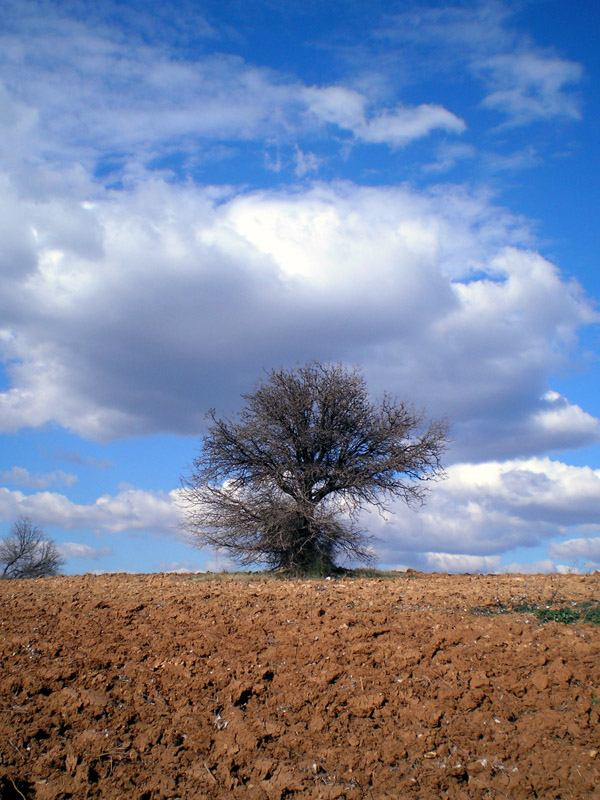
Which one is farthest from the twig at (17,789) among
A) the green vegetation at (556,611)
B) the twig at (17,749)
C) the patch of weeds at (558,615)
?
the patch of weeds at (558,615)

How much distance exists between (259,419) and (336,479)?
2.93m

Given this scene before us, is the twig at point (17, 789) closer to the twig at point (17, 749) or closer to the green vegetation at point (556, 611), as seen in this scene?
the twig at point (17, 749)

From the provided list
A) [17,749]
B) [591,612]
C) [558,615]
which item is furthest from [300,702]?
[591,612]

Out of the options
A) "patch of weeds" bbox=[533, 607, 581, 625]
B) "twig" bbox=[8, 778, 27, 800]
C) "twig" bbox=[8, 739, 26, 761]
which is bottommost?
"twig" bbox=[8, 778, 27, 800]

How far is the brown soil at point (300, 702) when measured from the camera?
714cm

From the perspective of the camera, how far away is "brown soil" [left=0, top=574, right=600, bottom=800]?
7137mm

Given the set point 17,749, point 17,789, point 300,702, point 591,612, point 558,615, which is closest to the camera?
point 17,789

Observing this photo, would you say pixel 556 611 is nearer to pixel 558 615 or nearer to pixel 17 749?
pixel 558 615

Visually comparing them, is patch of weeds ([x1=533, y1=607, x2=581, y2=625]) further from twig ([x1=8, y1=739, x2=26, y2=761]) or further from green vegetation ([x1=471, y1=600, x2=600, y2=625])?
twig ([x1=8, y1=739, x2=26, y2=761])

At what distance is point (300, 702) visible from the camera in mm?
8438

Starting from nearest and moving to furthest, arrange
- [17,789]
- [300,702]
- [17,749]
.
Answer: [17,789] → [17,749] → [300,702]

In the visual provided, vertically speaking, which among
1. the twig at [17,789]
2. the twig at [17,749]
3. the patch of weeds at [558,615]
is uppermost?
the patch of weeds at [558,615]

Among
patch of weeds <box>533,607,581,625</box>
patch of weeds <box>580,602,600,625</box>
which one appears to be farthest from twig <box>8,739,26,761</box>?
patch of weeds <box>580,602,600,625</box>

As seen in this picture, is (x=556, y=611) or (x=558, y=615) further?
(x=556, y=611)
